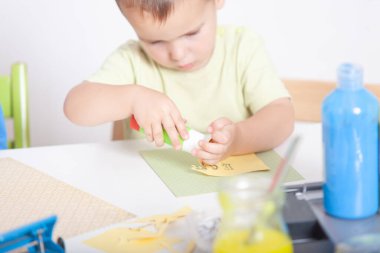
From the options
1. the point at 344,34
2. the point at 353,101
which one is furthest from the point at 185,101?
the point at 344,34

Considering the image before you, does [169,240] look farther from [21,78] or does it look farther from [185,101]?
[21,78]

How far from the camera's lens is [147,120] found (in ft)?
3.10

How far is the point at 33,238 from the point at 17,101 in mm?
742

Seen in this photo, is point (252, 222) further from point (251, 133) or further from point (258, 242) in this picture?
point (251, 133)

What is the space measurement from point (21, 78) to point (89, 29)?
27.9 inches

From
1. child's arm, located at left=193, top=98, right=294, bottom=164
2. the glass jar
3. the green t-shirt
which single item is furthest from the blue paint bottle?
the green t-shirt

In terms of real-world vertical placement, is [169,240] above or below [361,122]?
below

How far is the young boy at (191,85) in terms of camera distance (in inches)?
37.3

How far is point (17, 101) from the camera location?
1.29 m

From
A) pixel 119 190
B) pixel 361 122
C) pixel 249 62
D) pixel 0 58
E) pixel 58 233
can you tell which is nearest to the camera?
pixel 361 122

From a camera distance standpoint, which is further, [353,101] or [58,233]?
[58,233]

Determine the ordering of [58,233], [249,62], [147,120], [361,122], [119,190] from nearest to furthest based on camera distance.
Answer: [361,122] < [58,233] < [119,190] < [147,120] < [249,62]

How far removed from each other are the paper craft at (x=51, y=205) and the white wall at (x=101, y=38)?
1079 mm

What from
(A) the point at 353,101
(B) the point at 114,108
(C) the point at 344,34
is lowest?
(C) the point at 344,34
